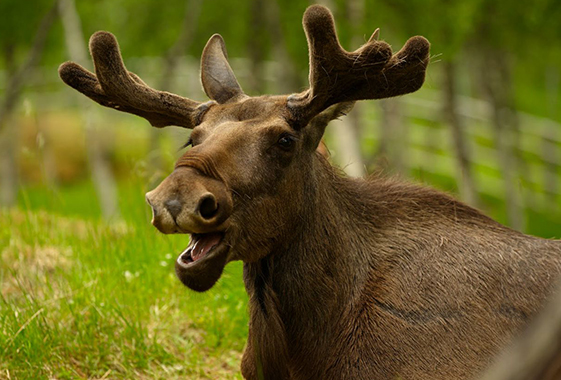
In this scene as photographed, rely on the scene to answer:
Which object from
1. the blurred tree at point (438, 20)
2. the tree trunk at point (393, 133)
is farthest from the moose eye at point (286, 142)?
the tree trunk at point (393, 133)

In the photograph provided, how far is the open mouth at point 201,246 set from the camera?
433cm

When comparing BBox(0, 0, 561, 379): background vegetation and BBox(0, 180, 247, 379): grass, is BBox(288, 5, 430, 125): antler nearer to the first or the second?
BBox(0, 0, 561, 379): background vegetation

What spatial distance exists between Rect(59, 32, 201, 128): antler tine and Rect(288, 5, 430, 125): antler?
0.79 m

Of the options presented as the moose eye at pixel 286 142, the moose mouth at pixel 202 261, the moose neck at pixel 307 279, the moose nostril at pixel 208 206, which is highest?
the moose eye at pixel 286 142

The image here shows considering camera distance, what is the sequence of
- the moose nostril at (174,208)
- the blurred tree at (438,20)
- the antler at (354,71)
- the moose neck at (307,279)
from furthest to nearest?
the blurred tree at (438,20)
the moose neck at (307,279)
the antler at (354,71)
the moose nostril at (174,208)

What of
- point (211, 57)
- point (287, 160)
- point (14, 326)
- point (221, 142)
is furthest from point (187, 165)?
point (14, 326)

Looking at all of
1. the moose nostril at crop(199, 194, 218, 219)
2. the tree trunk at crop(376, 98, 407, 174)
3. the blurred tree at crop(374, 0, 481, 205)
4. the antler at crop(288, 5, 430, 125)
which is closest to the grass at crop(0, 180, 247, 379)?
the antler at crop(288, 5, 430, 125)

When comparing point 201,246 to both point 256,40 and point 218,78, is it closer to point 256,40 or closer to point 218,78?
point 218,78

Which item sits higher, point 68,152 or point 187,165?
point 187,165

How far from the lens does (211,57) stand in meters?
5.72

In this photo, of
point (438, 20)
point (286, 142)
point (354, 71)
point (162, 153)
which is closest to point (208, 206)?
point (286, 142)

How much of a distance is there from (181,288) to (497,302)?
289 centimetres

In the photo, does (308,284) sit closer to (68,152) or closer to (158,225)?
(158,225)

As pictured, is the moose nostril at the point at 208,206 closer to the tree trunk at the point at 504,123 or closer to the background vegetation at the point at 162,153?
the background vegetation at the point at 162,153
